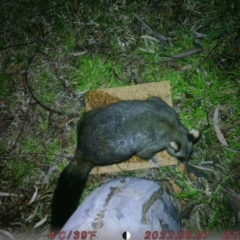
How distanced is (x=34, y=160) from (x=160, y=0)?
6.15 ft

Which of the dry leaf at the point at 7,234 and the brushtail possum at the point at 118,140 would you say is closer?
the brushtail possum at the point at 118,140

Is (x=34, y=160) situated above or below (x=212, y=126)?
below

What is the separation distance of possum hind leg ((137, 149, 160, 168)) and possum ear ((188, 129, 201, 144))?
318 mm

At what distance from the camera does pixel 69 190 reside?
10.1 ft

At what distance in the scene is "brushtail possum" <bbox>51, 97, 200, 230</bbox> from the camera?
293 centimetres

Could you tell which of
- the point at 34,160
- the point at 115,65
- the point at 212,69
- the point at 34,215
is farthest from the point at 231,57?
the point at 34,215

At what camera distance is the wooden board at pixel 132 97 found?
3.32m

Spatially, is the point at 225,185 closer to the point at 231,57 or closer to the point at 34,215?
the point at 231,57

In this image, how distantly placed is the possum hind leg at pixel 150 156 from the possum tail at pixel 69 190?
0.42m

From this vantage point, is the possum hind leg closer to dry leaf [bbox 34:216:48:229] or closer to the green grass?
the green grass

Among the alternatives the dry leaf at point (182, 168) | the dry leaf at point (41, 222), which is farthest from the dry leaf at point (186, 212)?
the dry leaf at point (41, 222)

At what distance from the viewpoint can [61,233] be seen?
9.04 ft

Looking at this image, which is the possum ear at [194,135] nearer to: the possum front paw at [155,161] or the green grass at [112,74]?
the green grass at [112,74]

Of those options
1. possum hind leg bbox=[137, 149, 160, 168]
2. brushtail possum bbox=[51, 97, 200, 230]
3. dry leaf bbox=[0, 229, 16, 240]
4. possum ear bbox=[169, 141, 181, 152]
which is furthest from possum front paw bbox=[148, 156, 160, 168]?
dry leaf bbox=[0, 229, 16, 240]
